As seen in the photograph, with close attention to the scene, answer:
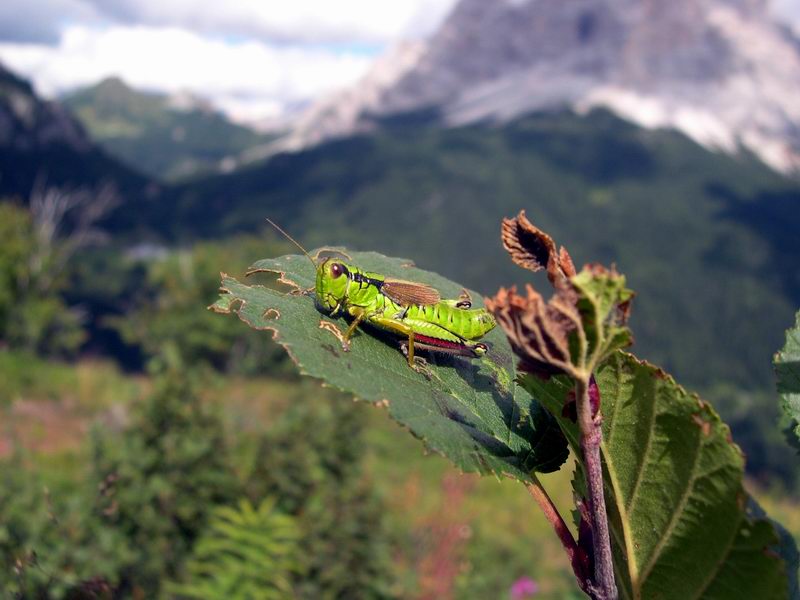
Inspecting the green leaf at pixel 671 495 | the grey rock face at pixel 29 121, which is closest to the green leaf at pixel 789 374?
the green leaf at pixel 671 495

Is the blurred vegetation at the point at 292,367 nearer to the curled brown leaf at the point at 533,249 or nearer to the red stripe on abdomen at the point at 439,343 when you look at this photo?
the red stripe on abdomen at the point at 439,343

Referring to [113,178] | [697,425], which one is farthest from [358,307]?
[113,178]

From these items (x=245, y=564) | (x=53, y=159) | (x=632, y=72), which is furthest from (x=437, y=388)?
(x=632, y=72)

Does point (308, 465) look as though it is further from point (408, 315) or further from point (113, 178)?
point (113, 178)

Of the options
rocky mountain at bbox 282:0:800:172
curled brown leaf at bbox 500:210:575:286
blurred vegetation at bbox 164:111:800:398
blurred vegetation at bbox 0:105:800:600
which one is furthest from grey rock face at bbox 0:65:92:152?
curled brown leaf at bbox 500:210:575:286

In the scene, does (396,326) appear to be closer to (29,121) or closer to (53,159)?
(53,159)

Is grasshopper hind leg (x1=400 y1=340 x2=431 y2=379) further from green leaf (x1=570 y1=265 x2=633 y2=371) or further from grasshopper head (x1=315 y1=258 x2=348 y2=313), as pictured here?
green leaf (x1=570 y1=265 x2=633 y2=371)
